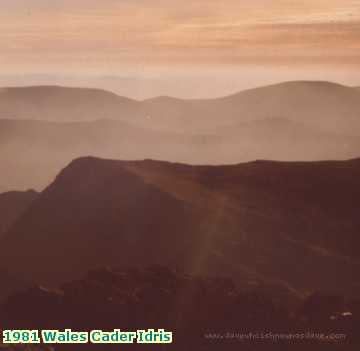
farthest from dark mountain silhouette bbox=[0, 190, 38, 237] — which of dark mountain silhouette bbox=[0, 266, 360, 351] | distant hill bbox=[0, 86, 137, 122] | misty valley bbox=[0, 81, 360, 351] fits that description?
distant hill bbox=[0, 86, 137, 122]

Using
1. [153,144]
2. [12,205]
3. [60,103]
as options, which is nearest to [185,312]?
[12,205]

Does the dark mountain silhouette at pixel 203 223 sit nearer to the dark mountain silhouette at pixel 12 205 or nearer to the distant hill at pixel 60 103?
the dark mountain silhouette at pixel 12 205

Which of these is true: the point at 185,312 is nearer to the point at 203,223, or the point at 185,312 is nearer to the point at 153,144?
the point at 203,223

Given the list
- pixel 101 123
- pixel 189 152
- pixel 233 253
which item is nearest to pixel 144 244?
pixel 233 253

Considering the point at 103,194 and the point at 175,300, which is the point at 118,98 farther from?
the point at 175,300

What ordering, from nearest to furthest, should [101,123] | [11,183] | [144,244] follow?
1. [144,244]
2. [11,183]
3. [101,123]

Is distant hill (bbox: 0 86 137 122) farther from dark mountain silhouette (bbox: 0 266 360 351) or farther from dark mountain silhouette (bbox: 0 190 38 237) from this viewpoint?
dark mountain silhouette (bbox: 0 266 360 351)

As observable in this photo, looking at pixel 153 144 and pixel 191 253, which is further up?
pixel 153 144
